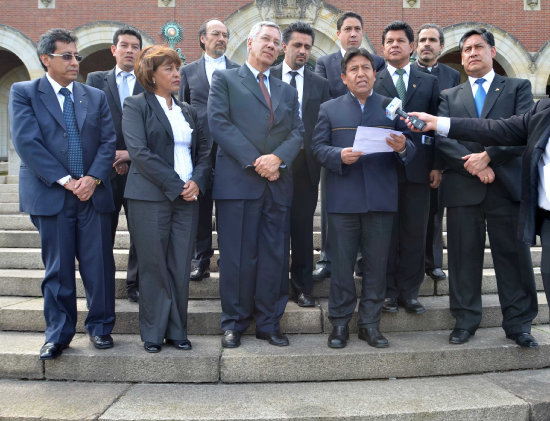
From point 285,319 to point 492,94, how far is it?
2477 millimetres

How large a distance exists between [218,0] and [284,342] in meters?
12.2

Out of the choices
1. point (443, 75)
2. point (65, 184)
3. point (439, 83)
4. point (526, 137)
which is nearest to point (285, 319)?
point (65, 184)

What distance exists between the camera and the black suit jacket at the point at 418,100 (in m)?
4.29

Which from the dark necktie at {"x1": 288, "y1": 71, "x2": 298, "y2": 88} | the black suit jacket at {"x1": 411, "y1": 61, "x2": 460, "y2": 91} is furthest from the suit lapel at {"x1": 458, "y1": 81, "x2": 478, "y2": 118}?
the dark necktie at {"x1": 288, "y1": 71, "x2": 298, "y2": 88}

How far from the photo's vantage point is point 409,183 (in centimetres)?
434

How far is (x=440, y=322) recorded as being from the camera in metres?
4.48

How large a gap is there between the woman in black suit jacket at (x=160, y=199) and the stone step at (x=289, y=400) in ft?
1.66

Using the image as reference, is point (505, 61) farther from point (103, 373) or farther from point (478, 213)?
point (103, 373)

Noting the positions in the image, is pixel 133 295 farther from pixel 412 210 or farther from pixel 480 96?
pixel 480 96

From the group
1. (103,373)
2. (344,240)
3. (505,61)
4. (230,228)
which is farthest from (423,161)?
(505,61)

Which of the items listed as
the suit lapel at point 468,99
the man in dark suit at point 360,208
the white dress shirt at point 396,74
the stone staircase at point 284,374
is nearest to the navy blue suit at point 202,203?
the stone staircase at point 284,374

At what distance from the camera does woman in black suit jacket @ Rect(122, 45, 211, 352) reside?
3.86 m

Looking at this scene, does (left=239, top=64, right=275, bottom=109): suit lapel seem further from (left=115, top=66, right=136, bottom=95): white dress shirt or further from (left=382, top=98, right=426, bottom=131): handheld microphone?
(left=115, top=66, right=136, bottom=95): white dress shirt

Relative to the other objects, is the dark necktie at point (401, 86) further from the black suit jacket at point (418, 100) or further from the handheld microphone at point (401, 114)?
the handheld microphone at point (401, 114)
